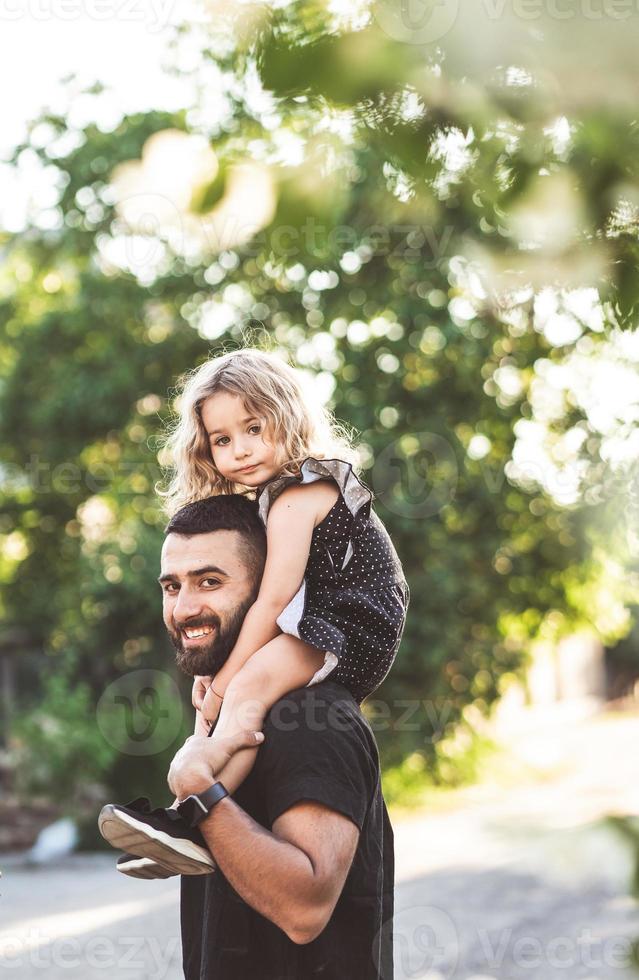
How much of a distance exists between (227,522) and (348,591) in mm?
258

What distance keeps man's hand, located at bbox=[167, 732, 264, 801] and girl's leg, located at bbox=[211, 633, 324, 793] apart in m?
0.04

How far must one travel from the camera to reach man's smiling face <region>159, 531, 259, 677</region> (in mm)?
1880

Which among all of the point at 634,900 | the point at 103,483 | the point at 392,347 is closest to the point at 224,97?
the point at 392,347

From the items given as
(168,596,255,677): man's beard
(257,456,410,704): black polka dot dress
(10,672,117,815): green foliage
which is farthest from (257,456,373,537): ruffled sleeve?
(10,672,117,815): green foliage

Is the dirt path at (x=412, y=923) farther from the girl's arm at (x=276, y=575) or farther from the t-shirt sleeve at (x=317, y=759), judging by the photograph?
the t-shirt sleeve at (x=317, y=759)

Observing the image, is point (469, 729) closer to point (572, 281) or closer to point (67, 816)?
point (67, 816)

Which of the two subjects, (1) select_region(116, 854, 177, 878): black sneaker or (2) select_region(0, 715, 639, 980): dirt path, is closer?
(1) select_region(116, 854, 177, 878): black sneaker

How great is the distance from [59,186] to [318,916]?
9.31 m

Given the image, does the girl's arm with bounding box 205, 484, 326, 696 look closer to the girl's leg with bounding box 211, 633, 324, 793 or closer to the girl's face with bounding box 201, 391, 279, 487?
the girl's leg with bounding box 211, 633, 324, 793

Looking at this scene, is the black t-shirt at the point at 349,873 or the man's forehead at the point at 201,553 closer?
the black t-shirt at the point at 349,873

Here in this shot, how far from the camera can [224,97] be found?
9.16 meters

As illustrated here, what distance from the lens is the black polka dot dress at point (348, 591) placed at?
195 cm

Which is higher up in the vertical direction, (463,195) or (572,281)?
(463,195)

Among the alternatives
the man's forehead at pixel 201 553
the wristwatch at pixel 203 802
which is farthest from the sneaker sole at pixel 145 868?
the man's forehead at pixel 201 553
